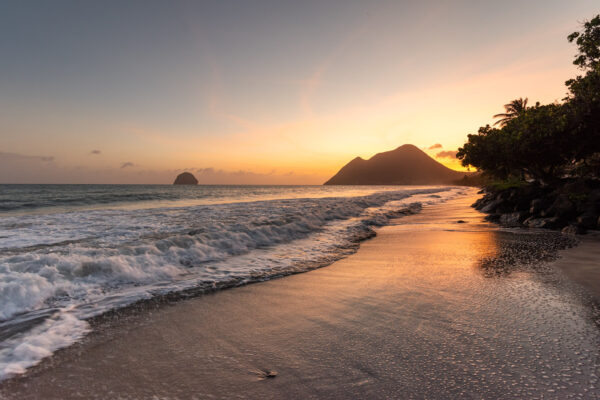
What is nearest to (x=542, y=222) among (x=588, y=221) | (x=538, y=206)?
(x=588, y=221)

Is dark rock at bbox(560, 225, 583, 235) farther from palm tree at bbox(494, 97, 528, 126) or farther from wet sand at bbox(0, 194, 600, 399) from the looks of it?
palm tree at bbox(494, 97, 528, 126)

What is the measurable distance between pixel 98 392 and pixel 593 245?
11714 mm

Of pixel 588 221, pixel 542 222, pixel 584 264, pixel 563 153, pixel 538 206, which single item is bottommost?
pixel 584 264

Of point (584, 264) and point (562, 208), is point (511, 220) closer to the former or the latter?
point (562, 208)

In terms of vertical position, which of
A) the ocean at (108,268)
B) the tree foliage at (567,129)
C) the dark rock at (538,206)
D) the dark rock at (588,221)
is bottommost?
the ocean at (108,268)

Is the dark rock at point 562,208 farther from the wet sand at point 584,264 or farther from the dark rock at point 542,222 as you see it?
the wet sand at point 584,264

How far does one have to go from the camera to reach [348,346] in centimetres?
304

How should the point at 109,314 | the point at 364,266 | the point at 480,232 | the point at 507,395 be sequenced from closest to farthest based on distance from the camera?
the point at 507,395 < the point at 109,314 < the point at 364,266 < the point at 480,232

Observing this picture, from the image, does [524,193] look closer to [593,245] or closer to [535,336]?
[593,245]

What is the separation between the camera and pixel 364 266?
6.62 metres

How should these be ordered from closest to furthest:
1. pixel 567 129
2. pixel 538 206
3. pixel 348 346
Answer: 1. pixel 348 346
2. pixel 538 206
3. pixel 567 129

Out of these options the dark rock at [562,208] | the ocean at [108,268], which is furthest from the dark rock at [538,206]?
the ocean at [108,268]

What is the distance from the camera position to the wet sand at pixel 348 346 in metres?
2.38

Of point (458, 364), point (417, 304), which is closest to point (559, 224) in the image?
point (417, 304)
